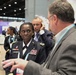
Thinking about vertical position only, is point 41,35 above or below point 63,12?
below

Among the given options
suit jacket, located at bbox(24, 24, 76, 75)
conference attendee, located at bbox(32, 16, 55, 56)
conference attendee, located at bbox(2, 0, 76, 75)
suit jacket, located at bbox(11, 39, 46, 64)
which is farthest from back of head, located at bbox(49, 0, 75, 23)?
conference attendee, located at bbox(32, 16, 55, 56)

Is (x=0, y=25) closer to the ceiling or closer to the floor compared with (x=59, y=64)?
closer to the floor

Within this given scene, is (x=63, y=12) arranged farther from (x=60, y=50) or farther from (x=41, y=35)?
(x=41, y=35)

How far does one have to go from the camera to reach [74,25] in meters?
1.87

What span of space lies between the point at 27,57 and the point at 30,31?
42cm

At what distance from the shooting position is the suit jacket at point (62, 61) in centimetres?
159

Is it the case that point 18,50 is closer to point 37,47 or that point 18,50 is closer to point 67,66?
point 37,47

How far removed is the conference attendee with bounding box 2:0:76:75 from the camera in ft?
5.26

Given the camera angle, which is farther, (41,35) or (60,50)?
(41,35)

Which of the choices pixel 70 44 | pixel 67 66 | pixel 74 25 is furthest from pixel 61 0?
pixel 67 66

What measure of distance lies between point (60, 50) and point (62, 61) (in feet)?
0.34

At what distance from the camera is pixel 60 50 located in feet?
5.61

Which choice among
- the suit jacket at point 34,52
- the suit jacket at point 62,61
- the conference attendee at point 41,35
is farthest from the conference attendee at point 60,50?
the conference attendee at point 41,35

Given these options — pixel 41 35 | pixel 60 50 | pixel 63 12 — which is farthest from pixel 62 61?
pixel 41 35
